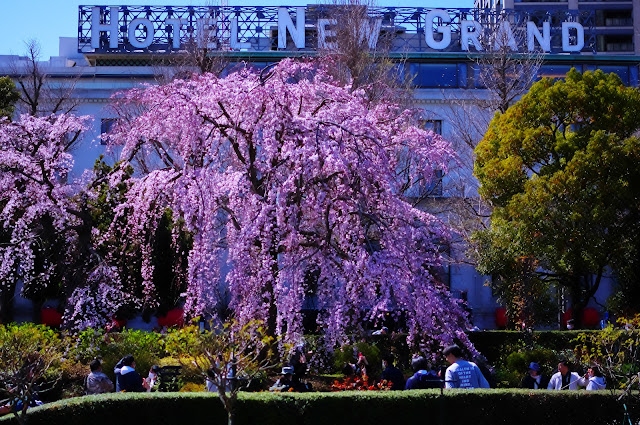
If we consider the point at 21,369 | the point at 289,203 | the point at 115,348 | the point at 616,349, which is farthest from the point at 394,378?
the point at 616,349

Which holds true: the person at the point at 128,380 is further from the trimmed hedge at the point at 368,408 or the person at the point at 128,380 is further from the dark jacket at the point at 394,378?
the dark jacket at the point at 394,378

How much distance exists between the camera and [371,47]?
33875 millimetres

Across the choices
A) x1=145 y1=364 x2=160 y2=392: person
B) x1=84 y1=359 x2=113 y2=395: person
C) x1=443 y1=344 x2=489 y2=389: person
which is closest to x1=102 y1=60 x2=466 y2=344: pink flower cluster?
x1=145 y1=364 x2=160 y2=392: person

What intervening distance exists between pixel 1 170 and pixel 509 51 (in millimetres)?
18874

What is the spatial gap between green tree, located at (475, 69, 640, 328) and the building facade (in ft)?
25.1

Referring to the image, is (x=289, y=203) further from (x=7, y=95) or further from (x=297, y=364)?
(x=7, y=95)

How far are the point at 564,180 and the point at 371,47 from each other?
11750mm

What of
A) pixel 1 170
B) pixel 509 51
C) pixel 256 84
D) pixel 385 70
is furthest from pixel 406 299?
pixel 509 51

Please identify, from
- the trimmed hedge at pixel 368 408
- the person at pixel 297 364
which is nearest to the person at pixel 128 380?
the trimmed hedge at pixel 368 408

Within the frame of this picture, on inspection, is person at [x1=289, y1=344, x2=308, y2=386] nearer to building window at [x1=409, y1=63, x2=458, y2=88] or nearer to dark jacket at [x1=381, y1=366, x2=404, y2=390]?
dark jacket at [x1=381, y1=366, x2=404, y2=390]

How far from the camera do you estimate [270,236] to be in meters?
15.1

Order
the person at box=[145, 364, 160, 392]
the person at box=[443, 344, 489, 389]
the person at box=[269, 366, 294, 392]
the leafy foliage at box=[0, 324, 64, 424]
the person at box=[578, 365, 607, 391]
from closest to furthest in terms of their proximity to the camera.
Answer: the leafy foliage at box=[0, 324, 64, 424], the person at box=[443, 344, 489, 389], the person at box=[269, 366, 294, 392], the person at box=[578, 365, 607, 391], the person at box=[145, 364, 160, 392]

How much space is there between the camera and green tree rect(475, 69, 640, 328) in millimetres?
24625

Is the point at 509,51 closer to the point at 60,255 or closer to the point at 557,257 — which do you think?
the point at 557,257
